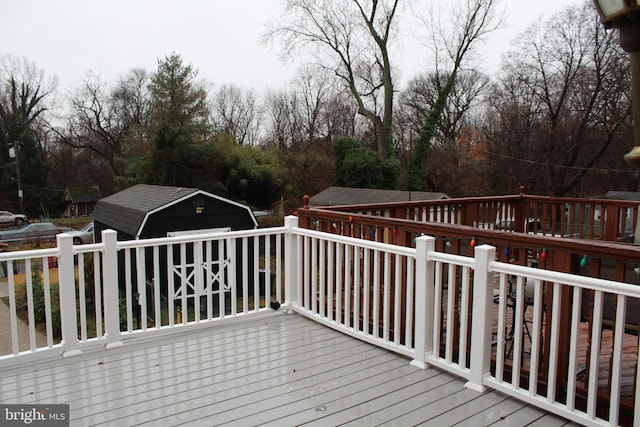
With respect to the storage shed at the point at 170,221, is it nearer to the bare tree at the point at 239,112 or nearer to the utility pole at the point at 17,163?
the bare tree at the point at 239,112

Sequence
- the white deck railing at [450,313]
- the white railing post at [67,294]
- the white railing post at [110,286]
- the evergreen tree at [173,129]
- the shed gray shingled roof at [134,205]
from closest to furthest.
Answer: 1. the white deck railing at [450,313]
2. the white railing post at [67,294]
3. the white railing post at [110,286]
4. the shed gray shingled roof at [134,205]
5. the evergreen tree at [173,129]

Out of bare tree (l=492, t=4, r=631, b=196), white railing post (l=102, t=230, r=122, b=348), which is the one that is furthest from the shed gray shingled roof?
bare tree (l=492, t=4, r=631, b=196)

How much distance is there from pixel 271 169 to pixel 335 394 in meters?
23.1

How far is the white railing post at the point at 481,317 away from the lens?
98.0 inches

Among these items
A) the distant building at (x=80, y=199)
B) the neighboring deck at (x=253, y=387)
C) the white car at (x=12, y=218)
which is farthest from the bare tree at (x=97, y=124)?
the neighboring deck at (x=253, y=387)

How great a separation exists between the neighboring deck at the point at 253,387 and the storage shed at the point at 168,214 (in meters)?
8.76

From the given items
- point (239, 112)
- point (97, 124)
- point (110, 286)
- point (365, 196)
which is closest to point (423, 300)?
point (110, 286)

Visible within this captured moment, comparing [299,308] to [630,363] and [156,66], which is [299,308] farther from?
[156,66]

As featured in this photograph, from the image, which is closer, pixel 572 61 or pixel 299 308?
pixel 299 308

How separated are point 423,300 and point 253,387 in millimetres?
1113

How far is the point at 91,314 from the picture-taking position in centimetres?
1172

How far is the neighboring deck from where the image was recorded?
2316mm

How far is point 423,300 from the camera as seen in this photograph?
2.82 meters

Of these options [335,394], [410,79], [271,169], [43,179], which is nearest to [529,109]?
[410,79]
